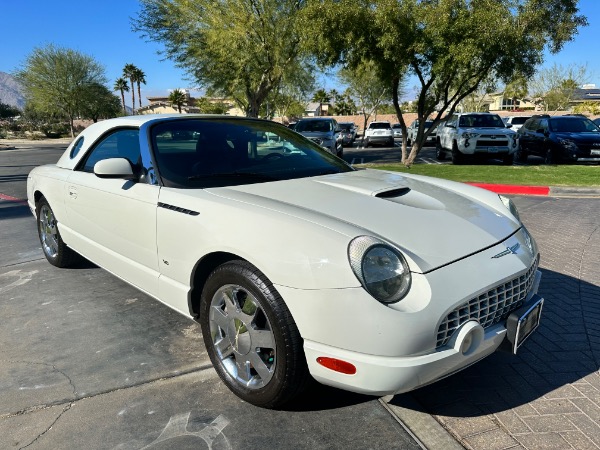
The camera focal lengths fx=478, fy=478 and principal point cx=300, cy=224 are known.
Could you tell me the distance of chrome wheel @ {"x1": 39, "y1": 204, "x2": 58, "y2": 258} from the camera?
471 cm

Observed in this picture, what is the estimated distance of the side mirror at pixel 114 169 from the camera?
10.3 ft

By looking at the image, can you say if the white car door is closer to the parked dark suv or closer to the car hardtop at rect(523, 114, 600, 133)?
the parked dark suv

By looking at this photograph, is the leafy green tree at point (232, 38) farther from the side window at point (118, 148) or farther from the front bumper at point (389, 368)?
the front bumper at point (389, 368)

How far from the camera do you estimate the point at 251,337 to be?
8.08ft

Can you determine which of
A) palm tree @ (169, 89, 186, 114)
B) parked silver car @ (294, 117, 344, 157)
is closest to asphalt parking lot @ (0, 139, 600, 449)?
parked silver car @ (294, 117, 344, 157)

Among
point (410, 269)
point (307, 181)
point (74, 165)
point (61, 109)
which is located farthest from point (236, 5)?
point (61, 109)

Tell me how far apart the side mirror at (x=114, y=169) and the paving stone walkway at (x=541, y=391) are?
2272mm

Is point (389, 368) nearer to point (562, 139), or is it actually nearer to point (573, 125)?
point (562, 139)

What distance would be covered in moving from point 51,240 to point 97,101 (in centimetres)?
5099

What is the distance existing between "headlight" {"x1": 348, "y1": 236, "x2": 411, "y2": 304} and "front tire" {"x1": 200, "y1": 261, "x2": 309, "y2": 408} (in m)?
0.42

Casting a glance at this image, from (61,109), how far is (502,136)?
1831 inches

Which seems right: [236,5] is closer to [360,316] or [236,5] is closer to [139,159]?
[139,159]

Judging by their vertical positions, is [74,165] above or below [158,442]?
above

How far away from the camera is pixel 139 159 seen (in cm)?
331
